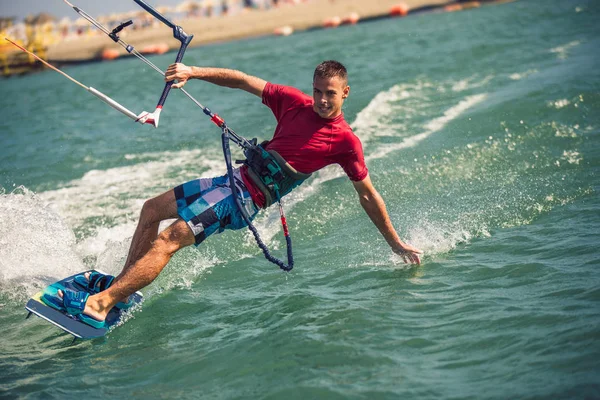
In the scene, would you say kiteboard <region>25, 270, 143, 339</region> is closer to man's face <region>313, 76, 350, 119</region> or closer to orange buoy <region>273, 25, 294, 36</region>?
man's face <region>313, 76, 350, 119</region>

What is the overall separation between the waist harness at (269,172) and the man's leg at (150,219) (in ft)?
2.27

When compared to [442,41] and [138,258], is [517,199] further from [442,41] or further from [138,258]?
[442,41]

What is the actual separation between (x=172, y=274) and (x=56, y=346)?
1545mm

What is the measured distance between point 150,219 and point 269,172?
3.45ft

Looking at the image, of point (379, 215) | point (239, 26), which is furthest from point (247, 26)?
point (379, 215)

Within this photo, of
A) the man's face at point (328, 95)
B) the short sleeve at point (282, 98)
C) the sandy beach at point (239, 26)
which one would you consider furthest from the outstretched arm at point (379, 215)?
the sandy beach at point (239, 26)

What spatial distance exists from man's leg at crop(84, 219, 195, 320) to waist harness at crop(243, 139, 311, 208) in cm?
72

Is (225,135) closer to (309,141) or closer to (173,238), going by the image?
(309,141)

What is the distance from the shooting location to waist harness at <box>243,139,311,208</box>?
19.1ft

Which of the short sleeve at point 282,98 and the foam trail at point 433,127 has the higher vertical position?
the short sleeve at point 282,98

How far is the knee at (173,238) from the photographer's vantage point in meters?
5.65

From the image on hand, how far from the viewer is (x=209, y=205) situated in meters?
5.69

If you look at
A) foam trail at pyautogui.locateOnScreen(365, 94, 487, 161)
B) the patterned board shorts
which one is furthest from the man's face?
foam trail at pyautogui.locateOnScreen(365, 94, 487, 161)

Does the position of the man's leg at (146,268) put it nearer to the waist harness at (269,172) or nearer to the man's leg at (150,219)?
the man's leg at (150,219)
